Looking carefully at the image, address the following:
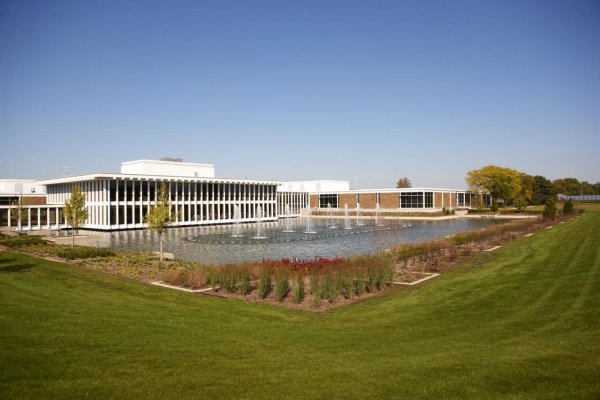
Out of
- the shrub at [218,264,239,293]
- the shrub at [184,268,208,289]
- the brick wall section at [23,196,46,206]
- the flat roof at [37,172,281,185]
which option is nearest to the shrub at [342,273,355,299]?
the shrub at [218,264,239,293]

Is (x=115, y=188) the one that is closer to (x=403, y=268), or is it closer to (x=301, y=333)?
(x=403, y=268)

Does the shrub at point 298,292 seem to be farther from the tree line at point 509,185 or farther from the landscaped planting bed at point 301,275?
the tree line at point 509,185

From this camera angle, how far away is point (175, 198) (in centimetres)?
5553

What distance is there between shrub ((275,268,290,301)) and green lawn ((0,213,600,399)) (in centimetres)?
116

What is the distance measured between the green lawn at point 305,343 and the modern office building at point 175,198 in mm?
24820

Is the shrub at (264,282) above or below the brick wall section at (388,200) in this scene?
below

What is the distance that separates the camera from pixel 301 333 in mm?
10000

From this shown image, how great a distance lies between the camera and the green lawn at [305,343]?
6.23 meters

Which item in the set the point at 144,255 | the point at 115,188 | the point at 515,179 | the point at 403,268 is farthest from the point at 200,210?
the point at 515,179

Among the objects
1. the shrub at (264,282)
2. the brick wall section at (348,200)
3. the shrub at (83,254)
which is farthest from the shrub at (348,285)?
the brick wall section at (348,200)

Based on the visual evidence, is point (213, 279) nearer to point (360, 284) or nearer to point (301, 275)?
point (301, 275)

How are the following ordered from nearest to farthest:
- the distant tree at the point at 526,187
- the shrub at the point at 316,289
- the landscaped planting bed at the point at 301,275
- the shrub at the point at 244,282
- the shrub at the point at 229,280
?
1. the shrub at the point at 316,289
2. the landscaped planting bed at the point at 301,275
3. the shrub at the point at 244,282
4. the shrub at the point at 229,280
5. the distant tree at the point at 526,187

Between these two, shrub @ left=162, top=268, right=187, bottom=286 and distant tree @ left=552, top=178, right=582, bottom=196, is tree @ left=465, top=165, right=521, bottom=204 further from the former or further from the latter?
shrub @ left=162, top=268, right=187, bottom=286

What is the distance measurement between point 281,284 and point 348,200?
7351 cm
